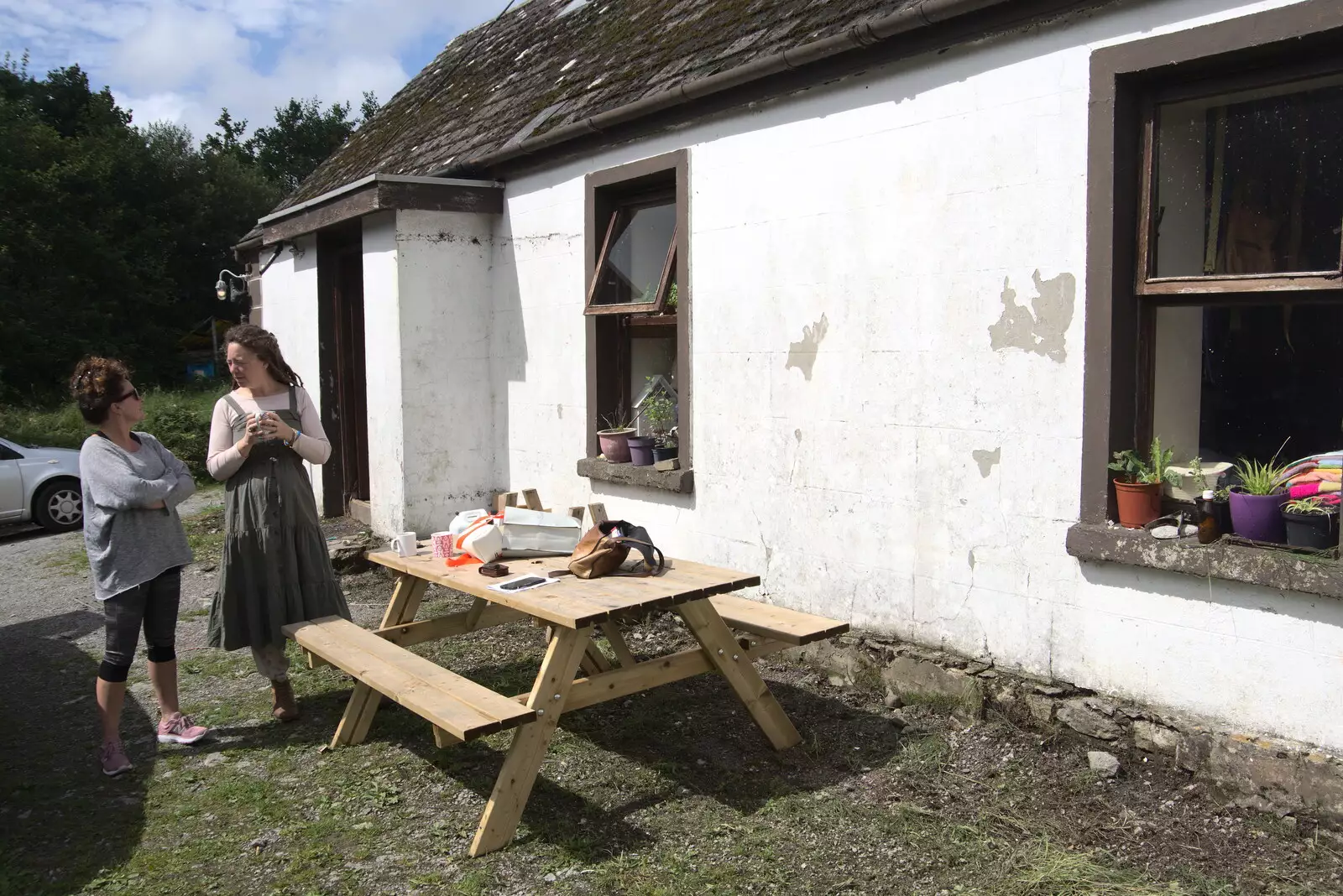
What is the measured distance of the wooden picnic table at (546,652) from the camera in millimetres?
3600

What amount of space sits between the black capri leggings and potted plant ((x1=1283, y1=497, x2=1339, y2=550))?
4.55m

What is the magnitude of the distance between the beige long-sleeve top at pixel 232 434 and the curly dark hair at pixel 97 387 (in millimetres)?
414

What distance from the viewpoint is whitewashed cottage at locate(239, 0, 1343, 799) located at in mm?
3777

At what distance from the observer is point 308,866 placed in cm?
355

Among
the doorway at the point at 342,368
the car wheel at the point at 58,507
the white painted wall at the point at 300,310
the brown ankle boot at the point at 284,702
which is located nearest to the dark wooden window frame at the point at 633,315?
the brown ankle boot at the point at 284,702

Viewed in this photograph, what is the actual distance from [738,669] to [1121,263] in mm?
2300

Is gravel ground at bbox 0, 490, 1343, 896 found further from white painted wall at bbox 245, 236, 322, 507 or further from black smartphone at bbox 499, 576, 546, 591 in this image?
white painted wall at bbox 245, 236, 322, 507

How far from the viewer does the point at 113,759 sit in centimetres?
440

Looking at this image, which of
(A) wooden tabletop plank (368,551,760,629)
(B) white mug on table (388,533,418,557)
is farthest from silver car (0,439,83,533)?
(A) wooden tabletop plank (368,551,760,629)

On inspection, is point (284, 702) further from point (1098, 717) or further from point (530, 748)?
point (1098, 717)

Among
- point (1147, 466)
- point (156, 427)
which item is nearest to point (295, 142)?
point (156, 427)

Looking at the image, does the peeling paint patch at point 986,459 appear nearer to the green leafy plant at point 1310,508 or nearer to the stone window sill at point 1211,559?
the stone window sill at point 1211,559

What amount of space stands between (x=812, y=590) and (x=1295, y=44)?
3.23m

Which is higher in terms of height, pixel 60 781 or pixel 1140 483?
pixel 1140 483
